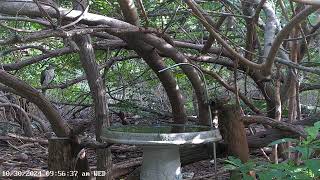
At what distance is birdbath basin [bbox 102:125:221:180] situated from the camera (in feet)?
8.12

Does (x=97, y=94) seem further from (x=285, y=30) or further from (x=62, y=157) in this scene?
(x=285, y=30)

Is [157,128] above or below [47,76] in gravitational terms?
below

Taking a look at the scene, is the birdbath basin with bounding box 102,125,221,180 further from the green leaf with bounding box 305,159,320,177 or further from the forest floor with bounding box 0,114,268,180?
the forest floor with bounding box 0,114,268,180

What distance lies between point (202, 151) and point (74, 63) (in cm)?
214

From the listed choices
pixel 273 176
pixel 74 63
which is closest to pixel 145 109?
pixel 74 63

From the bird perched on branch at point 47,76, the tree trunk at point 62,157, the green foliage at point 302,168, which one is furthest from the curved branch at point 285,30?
the bird perched on branch at point 47,76

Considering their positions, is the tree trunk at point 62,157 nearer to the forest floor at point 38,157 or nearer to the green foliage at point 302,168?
the forest floor at point 38,157

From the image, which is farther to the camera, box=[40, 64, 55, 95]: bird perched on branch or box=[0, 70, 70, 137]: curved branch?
box=[40, 64, 55, 95]: bird perched on branch

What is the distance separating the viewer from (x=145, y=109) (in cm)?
538

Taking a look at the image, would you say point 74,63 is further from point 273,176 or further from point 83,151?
point 273,176

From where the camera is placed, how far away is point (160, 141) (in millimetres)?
2471

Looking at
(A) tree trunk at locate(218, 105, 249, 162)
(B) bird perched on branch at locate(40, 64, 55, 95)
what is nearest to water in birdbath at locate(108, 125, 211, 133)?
(A) tree trunk at locate(218, 105, 249, 162)

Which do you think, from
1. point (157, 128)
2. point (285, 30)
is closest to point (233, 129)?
point (157, 128)

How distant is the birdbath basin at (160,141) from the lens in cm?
247
